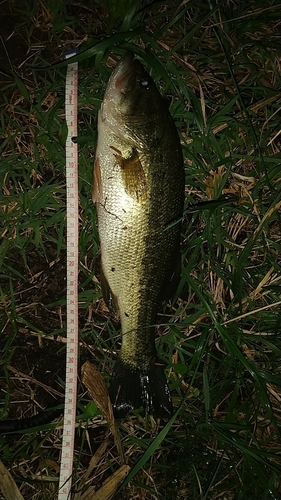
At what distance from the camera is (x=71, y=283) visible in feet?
8.62

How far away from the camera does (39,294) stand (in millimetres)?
2779

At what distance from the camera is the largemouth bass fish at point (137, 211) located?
2225mm

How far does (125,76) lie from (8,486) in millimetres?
2436

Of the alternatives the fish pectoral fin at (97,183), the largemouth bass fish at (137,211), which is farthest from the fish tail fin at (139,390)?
the fish pectoral fin at (97,183)

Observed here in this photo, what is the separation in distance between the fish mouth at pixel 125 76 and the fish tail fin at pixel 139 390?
4.90 feet

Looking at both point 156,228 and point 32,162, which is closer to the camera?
point 156,228

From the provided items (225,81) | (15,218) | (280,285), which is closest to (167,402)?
(280,285)

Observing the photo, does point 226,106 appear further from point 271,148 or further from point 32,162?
point 32,162

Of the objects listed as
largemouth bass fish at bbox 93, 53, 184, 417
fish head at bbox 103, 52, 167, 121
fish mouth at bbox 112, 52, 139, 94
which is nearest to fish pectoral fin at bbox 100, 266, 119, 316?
largemouth bass fish at bbox 93, 53, 184, 417

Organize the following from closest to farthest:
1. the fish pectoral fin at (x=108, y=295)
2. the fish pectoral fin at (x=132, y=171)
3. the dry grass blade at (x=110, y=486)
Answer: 1. the fish pectoral fin at (x=132, y=171)
2. the fish pectoral fin at (x=108, y=295)
3. the dry grass blade at (x=110, y=486)

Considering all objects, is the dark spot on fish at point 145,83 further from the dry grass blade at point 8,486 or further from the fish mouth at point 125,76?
the dry grass blade at point 8,486

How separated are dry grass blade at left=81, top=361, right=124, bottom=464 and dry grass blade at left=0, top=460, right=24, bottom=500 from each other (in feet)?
2.22

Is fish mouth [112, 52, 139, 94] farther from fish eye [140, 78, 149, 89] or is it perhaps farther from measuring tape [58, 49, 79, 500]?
measuring tape [58, 49, 79, 500]

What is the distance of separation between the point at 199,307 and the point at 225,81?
144cm
